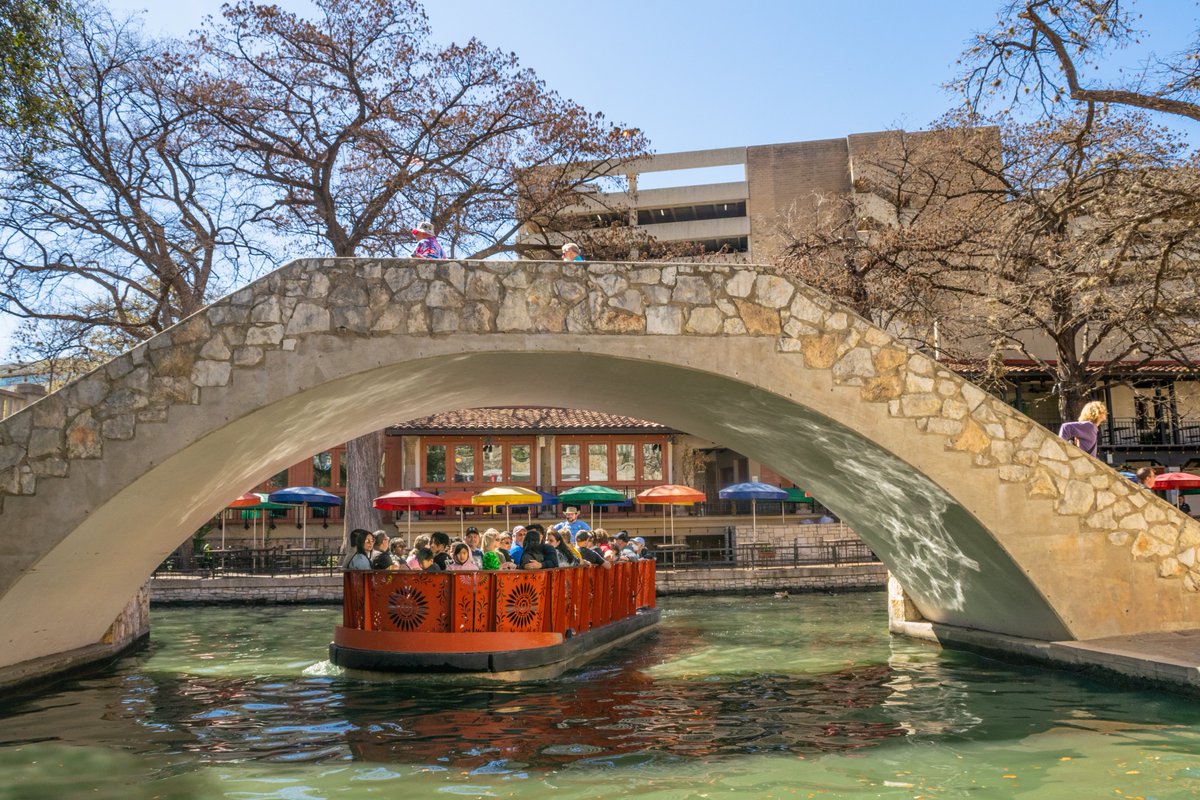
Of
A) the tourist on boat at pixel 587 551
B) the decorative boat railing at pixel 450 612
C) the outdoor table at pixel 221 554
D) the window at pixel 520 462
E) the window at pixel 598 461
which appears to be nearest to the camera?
the decorative boat railing at pixel 450 612

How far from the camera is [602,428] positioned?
35.2 m

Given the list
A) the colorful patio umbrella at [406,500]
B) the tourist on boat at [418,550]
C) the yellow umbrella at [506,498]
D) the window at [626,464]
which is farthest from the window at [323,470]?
the tourist on boat at [418,550]

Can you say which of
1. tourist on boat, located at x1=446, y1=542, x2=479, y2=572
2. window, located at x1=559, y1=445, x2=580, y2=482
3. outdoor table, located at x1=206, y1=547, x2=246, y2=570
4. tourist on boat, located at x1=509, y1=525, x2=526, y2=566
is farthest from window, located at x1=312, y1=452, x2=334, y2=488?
tourist on boat, located at x1=446, y1=542, x2=479, y2=572

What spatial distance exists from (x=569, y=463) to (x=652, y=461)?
121 inches

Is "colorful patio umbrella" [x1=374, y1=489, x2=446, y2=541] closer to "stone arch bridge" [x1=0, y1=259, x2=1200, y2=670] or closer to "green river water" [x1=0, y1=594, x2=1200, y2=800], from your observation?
"green river water" [x1=0, y1=594, x2=1200, y2=800]

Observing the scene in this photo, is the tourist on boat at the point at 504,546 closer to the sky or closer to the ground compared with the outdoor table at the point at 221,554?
closer to the sky

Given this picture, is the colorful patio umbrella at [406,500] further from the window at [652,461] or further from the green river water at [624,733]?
the green river water at [624,733]

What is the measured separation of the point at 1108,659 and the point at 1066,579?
90 centimetres

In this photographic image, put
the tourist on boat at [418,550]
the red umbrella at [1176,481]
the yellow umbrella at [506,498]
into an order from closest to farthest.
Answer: the tourist on boat at [418,550]
the yellow umbrella at [506,498]
the red umbrella at [1176,481]

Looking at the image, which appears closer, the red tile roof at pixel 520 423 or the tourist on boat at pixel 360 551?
the tourist on boat at pixel 360 551

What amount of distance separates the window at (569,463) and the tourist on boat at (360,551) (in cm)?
2374

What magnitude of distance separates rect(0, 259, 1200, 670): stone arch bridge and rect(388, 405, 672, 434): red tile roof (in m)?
24.4

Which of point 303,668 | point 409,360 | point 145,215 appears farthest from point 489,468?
point 409,360

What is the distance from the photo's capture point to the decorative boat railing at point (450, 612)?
10.6 metres
